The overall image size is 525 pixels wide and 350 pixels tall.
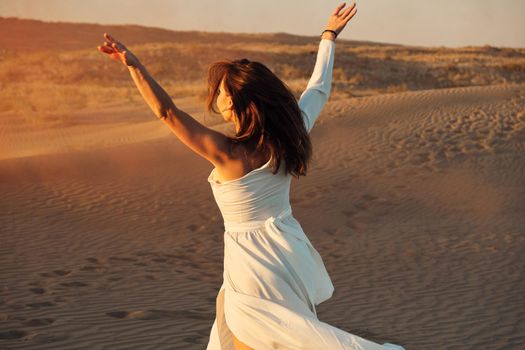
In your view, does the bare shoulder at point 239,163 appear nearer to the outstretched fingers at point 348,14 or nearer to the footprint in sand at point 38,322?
the outstretched fingers at point 348,14

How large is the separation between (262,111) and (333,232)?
28.3 feet

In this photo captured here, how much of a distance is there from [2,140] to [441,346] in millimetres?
16448

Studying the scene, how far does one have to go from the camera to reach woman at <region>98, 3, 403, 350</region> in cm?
279

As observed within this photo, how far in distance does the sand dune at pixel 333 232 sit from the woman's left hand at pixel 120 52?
3840 millimetres

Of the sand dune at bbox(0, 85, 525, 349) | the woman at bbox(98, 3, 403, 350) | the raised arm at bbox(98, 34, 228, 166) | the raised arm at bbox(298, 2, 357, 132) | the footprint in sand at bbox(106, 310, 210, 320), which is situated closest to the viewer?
the raised arm at bbox(98, 34, 228, 166)

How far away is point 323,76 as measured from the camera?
323 cm

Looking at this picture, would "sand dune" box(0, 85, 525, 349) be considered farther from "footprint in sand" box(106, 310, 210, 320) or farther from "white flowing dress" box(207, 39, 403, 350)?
"white flowing dress" box(207, 39, 403, 350)

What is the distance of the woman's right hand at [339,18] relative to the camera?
3.46 m

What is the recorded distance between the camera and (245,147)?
111 inches

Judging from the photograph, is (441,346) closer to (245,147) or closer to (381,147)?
(245,147)

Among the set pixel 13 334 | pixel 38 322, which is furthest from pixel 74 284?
pixel 13 334

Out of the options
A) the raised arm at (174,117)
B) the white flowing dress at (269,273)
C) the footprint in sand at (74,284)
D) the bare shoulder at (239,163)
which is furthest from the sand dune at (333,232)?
the raised arm at (174,117)

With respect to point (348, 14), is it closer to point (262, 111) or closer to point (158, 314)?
point (262, 111)

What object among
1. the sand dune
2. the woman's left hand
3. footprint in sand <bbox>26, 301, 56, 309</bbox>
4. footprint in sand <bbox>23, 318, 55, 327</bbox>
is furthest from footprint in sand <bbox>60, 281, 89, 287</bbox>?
A: the woman's left hand
